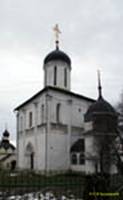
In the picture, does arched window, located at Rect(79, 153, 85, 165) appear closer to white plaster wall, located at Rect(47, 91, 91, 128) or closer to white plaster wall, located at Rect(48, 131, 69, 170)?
white plaster wall, located at Rect(48, 131, 69, 170)

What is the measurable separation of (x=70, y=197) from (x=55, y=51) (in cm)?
2901

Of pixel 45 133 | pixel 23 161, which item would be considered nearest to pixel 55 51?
pixel 45 133

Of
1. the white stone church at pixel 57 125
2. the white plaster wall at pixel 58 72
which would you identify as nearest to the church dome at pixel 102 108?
the white stone church at pixel 57 125

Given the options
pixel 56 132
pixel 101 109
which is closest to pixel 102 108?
pixel 101 109

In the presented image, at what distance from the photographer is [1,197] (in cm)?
1460

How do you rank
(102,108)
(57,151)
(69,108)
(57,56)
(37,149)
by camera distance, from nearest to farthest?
(102,108), (57,151), (37,149), (69,108), (57,56)

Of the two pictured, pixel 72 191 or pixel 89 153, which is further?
pixel 89 153

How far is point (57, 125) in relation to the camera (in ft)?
124

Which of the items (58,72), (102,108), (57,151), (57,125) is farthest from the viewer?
(58,72)

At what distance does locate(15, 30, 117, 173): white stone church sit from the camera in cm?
3478

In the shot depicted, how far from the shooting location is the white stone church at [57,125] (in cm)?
3478

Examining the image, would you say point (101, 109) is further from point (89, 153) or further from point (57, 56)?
point (57, 56)

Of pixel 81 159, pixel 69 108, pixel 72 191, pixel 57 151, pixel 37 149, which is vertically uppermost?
pixel 69 108

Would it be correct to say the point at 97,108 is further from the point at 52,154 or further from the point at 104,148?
the point at 52,154
